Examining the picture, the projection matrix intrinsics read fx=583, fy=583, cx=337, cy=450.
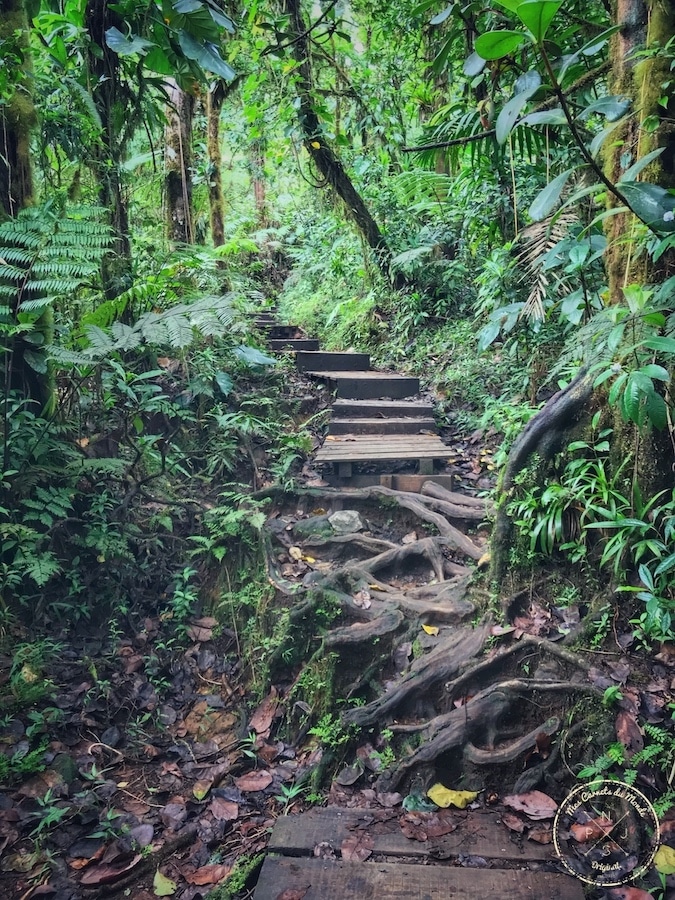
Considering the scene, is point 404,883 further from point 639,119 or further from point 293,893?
point 639,119

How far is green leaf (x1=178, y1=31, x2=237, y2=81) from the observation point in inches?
138

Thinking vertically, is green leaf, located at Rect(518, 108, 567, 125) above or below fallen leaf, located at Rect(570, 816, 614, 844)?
above

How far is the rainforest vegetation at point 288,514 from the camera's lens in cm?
265

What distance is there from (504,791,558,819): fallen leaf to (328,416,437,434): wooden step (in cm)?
399

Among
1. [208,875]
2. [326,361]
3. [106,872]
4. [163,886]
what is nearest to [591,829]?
[208,875]

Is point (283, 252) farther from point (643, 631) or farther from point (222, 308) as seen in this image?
point (643, 631)

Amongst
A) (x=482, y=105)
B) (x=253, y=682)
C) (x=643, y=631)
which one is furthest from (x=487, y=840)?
(x=482, y=105)

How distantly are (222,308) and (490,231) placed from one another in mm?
3684

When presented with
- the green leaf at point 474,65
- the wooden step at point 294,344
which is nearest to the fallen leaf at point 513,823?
the green leaf at point 474,65

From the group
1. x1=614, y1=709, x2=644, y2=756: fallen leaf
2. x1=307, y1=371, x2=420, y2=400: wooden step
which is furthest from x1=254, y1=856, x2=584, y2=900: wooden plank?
x1=307, y1=371, x2=420, y2=400: wooden step

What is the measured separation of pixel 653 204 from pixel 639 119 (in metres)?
1.01

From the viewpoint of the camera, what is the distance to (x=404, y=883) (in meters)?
2.28

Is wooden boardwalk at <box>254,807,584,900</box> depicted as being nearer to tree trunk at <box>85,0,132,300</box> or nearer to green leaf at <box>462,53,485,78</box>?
green leaf at <box>462,53,485,78</box>

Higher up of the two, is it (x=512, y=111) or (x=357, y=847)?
(x=512, y=111)
